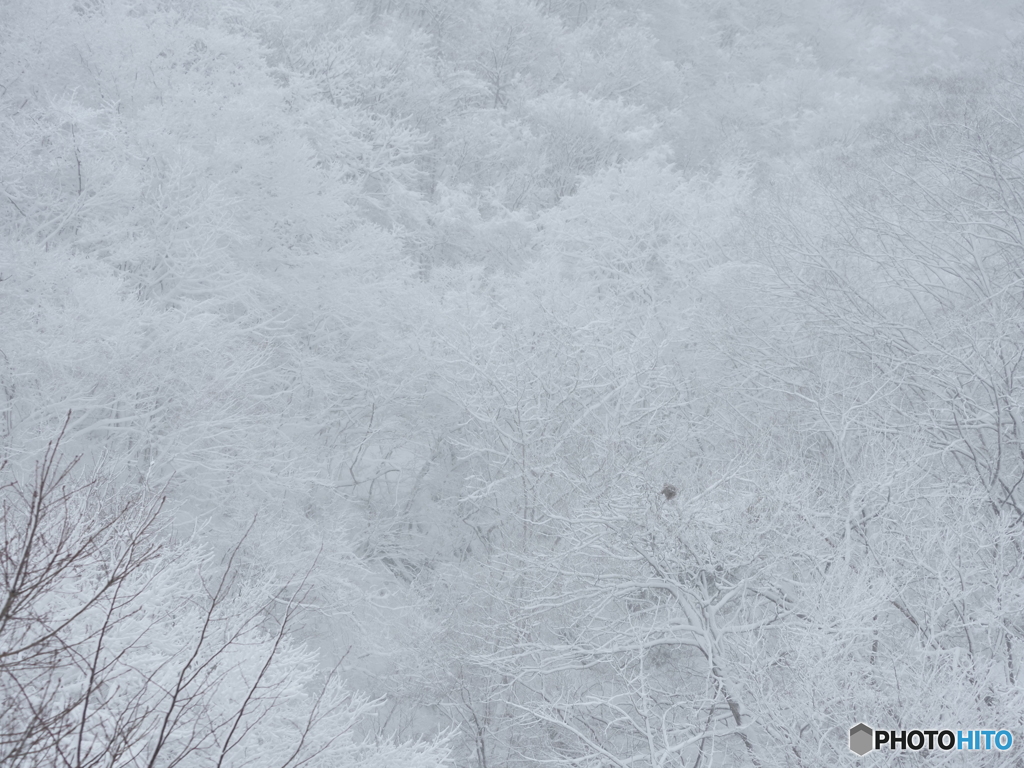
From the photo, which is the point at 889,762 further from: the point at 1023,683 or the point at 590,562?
the point at 590,562

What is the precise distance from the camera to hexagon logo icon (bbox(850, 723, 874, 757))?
5770 mm

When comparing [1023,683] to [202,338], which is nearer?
[1023,683]

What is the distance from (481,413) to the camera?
1216cm

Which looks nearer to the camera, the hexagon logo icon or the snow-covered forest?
the hexagon logo icon

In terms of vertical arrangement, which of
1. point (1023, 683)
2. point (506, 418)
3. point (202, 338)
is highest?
point (202, 338)

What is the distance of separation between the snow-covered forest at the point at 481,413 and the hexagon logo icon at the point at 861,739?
0.38 ft

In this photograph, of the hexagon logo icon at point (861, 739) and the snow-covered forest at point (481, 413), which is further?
the snow-covered forest at point (481, 413)

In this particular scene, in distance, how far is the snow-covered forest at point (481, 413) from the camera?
6691 millimetres

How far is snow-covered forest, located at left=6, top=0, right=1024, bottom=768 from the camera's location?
6.69 meters

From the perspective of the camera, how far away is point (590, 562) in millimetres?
10508

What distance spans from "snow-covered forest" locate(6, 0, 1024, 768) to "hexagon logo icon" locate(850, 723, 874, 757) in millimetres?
115

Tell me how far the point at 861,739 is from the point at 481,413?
7448 mm

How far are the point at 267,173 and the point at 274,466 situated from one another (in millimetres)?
5363

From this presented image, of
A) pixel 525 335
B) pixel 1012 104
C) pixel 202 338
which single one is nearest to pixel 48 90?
pixel 202 338
